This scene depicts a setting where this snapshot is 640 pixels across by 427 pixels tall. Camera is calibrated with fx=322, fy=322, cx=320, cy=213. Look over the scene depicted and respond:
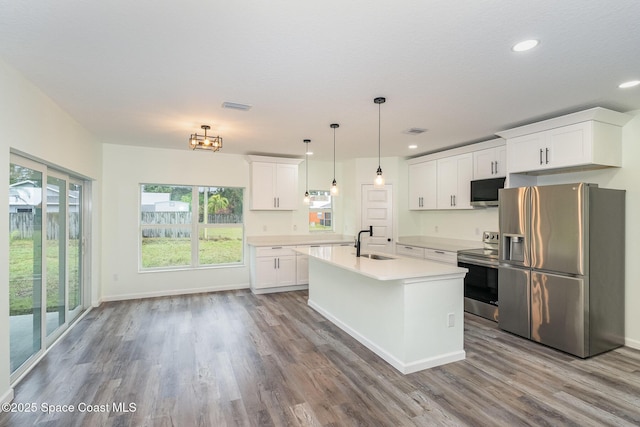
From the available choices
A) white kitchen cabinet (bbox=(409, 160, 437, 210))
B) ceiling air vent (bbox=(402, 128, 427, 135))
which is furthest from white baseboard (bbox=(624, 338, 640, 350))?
ceiling air vent (bbox=(402, 128, 427, 135))

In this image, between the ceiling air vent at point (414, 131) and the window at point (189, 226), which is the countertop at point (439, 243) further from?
the window at point (189, 226)

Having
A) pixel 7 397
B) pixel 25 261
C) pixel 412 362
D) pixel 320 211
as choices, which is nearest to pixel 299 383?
pixel 412 362

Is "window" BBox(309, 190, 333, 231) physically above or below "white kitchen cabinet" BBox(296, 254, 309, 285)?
above

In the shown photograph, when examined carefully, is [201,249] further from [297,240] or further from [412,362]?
[412,362]

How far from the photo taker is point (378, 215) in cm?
627

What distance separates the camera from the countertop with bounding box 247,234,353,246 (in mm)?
5843

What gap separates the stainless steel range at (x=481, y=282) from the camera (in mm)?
4184

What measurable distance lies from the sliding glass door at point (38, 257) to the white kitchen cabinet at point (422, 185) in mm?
5336

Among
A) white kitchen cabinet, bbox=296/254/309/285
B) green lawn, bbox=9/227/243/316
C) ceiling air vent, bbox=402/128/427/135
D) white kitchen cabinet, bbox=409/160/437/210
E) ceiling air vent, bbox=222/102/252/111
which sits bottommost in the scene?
white kitchen cabinet, bbox=296/254/309/285

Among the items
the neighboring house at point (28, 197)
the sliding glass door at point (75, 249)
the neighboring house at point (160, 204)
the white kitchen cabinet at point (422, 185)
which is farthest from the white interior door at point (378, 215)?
the neighboring house at point (28, 197)

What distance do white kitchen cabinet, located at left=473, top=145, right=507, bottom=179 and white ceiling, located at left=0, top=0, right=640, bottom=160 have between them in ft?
2.44

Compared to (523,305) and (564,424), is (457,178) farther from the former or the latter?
(564,424)

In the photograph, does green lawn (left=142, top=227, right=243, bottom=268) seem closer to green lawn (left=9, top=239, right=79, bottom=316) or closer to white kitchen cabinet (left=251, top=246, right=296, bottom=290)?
white kitchen cabinet (left=251, top=246, right=296, bottom=290)

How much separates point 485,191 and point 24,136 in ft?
17.3
